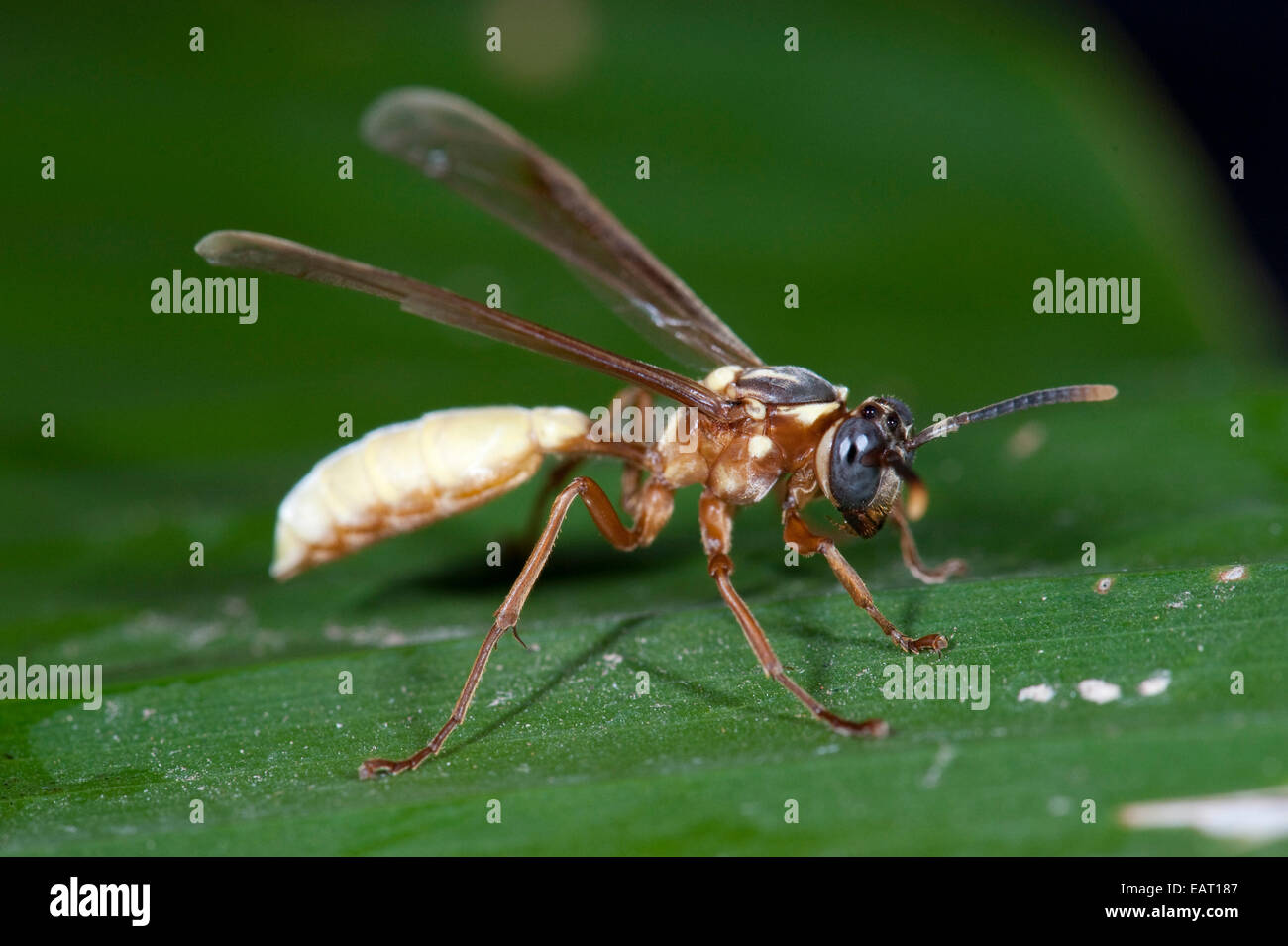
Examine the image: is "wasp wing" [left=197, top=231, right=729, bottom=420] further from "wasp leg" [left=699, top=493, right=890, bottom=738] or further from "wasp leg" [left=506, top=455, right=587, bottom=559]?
"wasp leg" [left=506, top=455, right=587, bottom=559]

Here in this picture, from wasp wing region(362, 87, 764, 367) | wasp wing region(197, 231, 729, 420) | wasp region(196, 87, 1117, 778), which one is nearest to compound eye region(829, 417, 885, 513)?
wasp region(196, 87, 1117, 778)

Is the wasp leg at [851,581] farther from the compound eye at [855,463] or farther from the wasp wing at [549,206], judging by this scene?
the wasp wing at [549,206]

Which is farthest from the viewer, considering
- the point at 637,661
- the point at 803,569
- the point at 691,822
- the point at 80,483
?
the point at 80,483

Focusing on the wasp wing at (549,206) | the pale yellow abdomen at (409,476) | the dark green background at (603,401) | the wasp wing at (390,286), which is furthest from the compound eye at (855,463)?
the pale yellow abdomen at (409,476)

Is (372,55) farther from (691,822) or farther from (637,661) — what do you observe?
(691,822)

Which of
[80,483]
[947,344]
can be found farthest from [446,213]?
[947,344]

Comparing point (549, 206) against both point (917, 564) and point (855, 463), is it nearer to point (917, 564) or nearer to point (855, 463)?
point (855, 463)

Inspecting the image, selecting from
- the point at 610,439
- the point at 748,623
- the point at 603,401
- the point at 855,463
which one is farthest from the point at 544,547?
the point at 603,401
